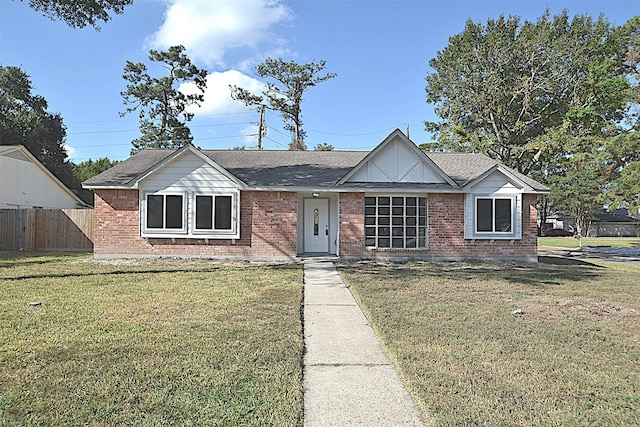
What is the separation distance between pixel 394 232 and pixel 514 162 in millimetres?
22098

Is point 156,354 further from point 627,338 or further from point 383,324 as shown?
point 627,338

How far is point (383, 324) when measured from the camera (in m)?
5.97

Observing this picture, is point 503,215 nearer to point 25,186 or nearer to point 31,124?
point 25,186

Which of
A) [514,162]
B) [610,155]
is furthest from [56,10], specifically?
[514,162]

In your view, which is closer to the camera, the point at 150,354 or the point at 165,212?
the point at 150,354

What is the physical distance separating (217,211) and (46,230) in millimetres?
8829

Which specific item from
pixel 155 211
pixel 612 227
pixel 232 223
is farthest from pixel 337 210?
pixel 612 227

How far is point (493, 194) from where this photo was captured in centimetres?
1473

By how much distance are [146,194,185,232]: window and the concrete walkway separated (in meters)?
8.68

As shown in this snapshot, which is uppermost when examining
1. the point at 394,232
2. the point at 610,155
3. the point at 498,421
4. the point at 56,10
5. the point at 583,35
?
the point at 583,35

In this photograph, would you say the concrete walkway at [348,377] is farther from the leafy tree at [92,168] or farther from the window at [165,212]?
the leafy tree at [92,168]

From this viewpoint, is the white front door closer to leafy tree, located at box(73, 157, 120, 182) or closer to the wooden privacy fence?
the wooden privacy fence

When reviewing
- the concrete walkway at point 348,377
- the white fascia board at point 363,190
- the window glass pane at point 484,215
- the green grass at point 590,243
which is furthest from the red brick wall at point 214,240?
the green grass at point 590,243

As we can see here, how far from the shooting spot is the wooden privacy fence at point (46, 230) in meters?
17.7
